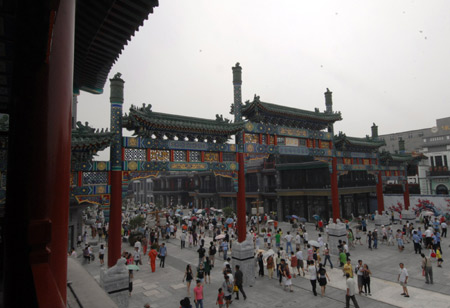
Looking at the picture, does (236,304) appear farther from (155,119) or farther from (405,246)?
(405,246)

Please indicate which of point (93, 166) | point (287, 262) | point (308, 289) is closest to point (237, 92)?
point (93, 166)

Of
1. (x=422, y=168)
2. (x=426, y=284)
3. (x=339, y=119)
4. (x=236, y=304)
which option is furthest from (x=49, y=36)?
(x=422, y=168)

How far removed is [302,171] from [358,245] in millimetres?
12787

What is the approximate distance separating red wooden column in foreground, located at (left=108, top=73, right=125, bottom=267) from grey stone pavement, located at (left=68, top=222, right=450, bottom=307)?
2197 mm

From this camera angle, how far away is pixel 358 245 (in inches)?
758

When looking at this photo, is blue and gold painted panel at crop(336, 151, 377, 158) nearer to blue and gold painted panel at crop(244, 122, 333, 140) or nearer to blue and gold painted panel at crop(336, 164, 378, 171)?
blue and gold painted panel at crop(336, 164, 378, 171)

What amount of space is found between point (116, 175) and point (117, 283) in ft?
14.7

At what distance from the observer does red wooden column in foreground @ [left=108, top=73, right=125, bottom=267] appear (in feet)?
38.8

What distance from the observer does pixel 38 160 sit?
2.56 metres

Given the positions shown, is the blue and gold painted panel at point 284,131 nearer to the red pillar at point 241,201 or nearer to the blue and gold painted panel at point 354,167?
the red pillar at point 241,201

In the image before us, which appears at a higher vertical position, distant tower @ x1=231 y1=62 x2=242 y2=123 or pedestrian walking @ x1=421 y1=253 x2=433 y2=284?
distant tower @ x1=231 y1=62 x2=242 y2=123

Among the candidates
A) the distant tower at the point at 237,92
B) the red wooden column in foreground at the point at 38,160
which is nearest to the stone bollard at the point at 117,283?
the red wooden column in foreground at the point at 38,160

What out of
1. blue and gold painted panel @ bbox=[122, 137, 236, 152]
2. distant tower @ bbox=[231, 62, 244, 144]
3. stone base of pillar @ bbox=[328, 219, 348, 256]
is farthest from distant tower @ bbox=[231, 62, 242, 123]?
stone base of pillar @ bbox=[328, 219, 348, 256]

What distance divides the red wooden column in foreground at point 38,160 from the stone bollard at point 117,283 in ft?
25.2
